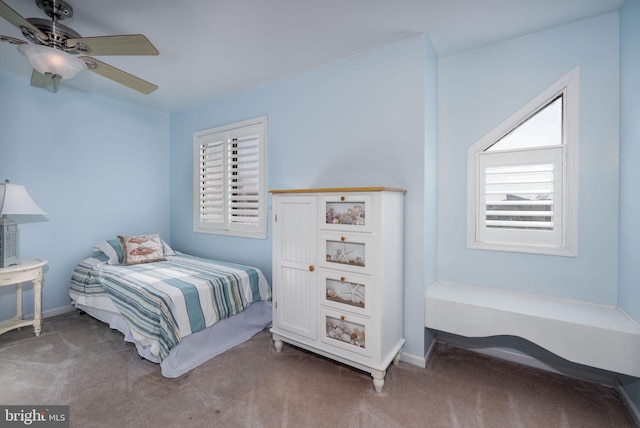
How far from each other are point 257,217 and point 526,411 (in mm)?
2792

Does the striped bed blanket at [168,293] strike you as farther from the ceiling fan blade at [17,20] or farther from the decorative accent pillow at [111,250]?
the ceiling fan blade at [17,20]

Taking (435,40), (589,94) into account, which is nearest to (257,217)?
(435,40)

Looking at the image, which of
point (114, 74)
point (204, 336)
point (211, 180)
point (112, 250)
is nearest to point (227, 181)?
point (211, 180)

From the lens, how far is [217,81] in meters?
3.12

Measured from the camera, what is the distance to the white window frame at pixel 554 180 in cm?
211

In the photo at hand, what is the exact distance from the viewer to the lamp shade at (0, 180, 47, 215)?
2.59 metres

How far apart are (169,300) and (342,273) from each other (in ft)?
4.38

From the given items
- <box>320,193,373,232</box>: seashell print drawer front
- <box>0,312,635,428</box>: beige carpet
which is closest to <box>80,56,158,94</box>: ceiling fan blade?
<box>320,193,373,232</box>: seashell print drawer front

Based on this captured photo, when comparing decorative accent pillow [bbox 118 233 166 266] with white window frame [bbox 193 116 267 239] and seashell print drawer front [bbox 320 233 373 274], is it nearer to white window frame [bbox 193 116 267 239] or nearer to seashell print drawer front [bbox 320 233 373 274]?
white window frame [bbox 193 116 267 239]

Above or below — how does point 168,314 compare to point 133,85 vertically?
below

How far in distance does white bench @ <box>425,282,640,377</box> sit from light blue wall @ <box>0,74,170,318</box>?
3.86 meters

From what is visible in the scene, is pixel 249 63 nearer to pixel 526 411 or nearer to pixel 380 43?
pixel 380 43

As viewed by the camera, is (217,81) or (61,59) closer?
(61,59)

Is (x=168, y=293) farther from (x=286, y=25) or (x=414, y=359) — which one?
(x=286, y=25)
